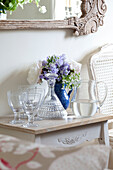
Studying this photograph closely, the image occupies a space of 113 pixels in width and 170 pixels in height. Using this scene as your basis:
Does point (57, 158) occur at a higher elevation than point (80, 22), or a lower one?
lower

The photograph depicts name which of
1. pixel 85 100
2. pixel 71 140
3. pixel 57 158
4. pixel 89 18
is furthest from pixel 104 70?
pixel 57 158

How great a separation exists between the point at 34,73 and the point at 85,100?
0.31 meters

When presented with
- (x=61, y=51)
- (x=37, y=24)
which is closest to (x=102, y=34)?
(x=61, y=51)

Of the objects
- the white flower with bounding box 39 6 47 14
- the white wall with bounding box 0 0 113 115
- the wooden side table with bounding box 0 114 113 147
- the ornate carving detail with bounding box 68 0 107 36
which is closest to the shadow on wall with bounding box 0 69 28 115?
the white wall with bounding box 0 0 113 115

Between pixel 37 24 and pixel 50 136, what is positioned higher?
pixel 37 24

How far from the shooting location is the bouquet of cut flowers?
1.85m

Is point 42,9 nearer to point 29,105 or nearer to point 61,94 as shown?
point 61,94

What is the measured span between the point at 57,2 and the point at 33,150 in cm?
149

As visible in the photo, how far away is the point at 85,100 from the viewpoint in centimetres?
192

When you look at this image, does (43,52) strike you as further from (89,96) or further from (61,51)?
(89,96)

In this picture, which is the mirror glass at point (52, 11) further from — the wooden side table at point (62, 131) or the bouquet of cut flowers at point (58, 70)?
the wooden side table at point (62, 131)

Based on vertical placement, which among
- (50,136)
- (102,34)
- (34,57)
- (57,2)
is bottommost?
(50,136)

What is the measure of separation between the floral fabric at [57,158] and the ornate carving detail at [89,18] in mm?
1504

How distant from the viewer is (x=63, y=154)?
0.75m
